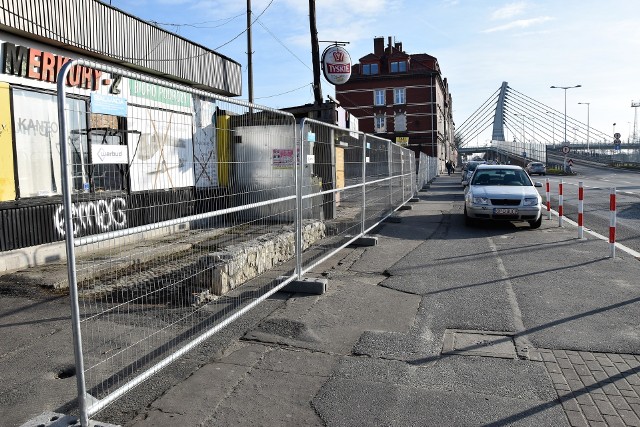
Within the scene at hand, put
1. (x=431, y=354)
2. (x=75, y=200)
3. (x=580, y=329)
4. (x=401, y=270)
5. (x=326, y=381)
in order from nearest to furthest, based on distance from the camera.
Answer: (x=75, y=200) → (x=326, y=381) → (x=431, y=354) → (x=580, y=329) → (x=401, y=270)

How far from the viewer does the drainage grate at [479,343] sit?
4.57 meters

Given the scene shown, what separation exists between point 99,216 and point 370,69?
70.4 meters

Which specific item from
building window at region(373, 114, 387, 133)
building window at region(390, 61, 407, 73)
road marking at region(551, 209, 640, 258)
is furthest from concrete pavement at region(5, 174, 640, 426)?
building window at region(390, 61, 407, 73)

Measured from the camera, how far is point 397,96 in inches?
2709

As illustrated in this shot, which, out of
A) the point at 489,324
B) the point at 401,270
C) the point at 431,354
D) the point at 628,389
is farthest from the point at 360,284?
the point at 628,389

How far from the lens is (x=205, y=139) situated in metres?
4.41

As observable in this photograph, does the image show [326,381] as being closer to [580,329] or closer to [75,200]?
[75,200]

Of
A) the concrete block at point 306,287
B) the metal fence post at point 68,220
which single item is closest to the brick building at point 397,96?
the concrete block at point 306,287

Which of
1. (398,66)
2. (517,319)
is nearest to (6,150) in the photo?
(517,319)

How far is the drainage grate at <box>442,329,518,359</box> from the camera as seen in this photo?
15.0 feet

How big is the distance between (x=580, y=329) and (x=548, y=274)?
99.8 inches

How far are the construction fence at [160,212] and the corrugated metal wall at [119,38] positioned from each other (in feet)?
12.8

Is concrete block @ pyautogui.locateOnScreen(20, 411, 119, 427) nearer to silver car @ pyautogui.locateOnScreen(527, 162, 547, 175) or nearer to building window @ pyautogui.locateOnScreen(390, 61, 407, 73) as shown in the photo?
silver car @ pyautogui.locateOnScreen(527, 162, 547, 175)

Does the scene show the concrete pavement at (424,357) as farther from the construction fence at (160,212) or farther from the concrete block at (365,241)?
the concrete block at (365,241)
